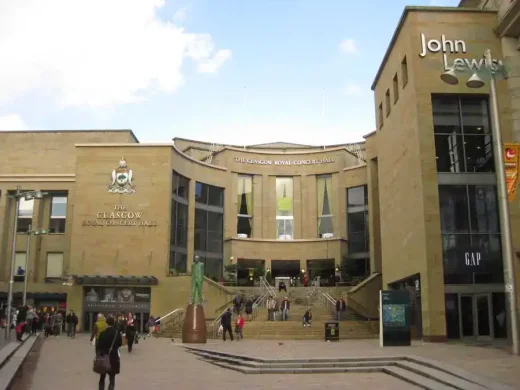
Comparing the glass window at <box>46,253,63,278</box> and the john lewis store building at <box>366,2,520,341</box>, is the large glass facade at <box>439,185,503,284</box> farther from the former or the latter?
the glass window at <box>46,253,63,278</box>

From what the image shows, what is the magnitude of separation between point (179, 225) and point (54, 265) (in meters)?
11.6

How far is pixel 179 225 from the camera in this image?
4731 centimetres

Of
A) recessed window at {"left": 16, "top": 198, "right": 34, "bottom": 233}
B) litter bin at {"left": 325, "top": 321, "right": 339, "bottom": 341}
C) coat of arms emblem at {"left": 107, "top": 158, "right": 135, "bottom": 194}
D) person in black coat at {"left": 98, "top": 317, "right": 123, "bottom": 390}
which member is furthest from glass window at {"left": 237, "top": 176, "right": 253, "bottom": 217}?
person in black coat at {"left": 98, "top": 317, "right": 123, "bottom": 390}

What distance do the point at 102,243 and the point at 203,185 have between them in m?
11.7

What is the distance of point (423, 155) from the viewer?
1141 inches

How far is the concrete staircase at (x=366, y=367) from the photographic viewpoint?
1422cm

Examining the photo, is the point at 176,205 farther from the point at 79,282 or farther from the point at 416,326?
the point at 416,326

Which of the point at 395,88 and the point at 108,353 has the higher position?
the point at 395,88

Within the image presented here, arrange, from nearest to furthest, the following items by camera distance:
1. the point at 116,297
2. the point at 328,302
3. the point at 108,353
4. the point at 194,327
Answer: the point at 108,353, the point at 194,327, the point at 328,302, the point at 116,297

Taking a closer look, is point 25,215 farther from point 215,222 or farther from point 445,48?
point 445,48

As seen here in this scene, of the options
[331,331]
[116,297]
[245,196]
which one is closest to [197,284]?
[331,331]

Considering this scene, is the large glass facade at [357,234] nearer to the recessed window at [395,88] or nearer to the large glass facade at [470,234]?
the recessed window at [395,88]

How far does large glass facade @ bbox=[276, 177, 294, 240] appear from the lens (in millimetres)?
56250

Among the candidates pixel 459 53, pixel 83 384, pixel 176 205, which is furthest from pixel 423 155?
pixel 176 205
